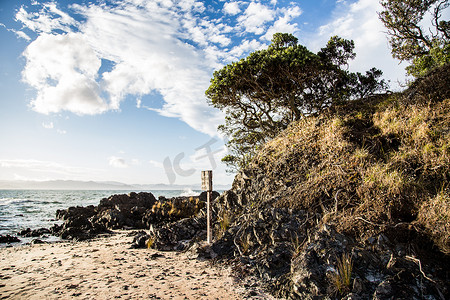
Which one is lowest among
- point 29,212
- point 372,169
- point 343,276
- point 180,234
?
point 29,212

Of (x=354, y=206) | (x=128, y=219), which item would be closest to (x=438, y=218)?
(x=354, y=206)

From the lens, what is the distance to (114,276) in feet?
19.0

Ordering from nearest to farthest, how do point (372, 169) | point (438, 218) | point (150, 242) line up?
1. point (438, 218)
2. point (372, 169)
3. point (150, 242)

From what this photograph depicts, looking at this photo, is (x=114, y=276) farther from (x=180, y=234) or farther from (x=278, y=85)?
(x=278, y=85)

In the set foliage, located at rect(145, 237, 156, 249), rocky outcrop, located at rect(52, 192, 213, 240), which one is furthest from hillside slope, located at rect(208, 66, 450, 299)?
rocky outcrop, located at rect(52, 192, 213, 240)

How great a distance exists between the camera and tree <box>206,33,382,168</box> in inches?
457

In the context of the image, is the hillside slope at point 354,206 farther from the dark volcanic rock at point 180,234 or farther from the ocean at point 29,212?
the ocean at point 29,212

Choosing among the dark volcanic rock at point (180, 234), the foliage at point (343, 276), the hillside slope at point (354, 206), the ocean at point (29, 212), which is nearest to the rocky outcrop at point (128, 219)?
the ocean at point (29, 212)

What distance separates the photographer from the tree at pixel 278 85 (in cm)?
1162

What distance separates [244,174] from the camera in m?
9.68

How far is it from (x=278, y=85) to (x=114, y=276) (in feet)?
35.7

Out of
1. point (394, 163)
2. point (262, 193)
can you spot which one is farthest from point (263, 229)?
point (394, 163)

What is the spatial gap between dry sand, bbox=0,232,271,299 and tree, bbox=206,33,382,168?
8679 mm

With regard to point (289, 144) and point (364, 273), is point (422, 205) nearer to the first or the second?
point (364, 273)
